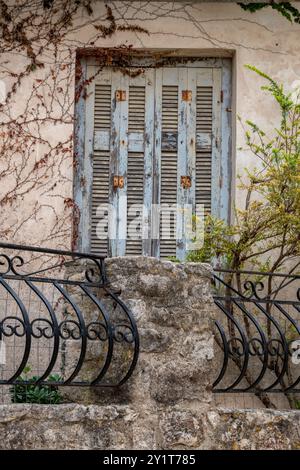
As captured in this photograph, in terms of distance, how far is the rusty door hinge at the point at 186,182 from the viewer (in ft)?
31.3

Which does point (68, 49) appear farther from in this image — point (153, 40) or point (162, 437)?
point (162, 437)

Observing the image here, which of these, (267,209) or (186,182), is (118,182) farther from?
(267,209)

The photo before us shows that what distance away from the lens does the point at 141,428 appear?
19.0 ft

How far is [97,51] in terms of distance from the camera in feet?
31.5

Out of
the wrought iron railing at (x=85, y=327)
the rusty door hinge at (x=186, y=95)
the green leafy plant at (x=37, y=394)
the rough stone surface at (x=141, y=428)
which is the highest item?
the rusty door hinge at (x=186, y=95)

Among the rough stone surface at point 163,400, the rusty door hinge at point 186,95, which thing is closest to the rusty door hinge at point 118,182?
the rusty door hinge at point 186,95

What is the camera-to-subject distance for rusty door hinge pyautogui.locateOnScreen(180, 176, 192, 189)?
954cm

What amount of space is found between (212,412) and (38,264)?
355 cm

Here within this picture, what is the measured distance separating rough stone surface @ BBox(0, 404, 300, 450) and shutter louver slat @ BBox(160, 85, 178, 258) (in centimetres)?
354

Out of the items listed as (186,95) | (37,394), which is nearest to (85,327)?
(37,394)

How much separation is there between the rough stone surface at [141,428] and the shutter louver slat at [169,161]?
3.54 m

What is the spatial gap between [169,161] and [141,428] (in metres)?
4.22

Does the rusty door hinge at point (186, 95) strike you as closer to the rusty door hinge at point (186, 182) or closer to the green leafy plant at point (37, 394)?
the rusty door hinge at point (186, 182)
